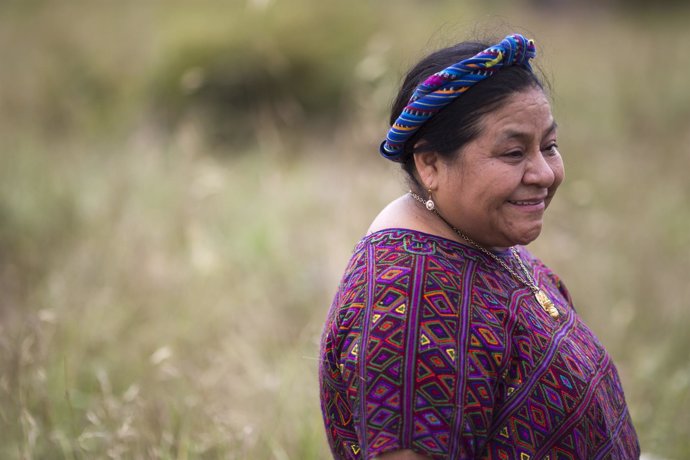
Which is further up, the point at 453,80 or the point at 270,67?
the point at 453,80

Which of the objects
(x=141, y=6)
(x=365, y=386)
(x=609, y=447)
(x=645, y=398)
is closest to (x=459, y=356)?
(x=365, y=386)

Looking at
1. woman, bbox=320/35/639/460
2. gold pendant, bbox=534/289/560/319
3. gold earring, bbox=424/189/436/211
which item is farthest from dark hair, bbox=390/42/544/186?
gold pendant, bbox=534/289/560/319

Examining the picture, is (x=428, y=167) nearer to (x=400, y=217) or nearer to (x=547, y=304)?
(x=400, y=217)

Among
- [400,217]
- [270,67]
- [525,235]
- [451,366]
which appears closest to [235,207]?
[270,67]

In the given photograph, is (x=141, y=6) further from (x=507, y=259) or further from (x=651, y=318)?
(x=507, y=259)

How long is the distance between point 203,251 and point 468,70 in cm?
273

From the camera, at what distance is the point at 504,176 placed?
1614 mm

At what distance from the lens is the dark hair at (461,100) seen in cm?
159

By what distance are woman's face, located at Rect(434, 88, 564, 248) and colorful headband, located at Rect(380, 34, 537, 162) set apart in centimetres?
9

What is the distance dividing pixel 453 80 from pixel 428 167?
219 mm

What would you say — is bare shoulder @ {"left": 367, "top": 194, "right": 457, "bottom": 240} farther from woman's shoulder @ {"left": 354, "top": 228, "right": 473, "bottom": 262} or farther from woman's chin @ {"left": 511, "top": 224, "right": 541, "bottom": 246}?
woman's chin @ {"left": 511, "top": 224, "right": 541, "bottom": 246}

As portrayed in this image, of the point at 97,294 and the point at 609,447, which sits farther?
the point at 97,294

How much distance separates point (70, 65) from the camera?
7.58m

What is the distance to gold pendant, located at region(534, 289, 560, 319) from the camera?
1.78 metres
